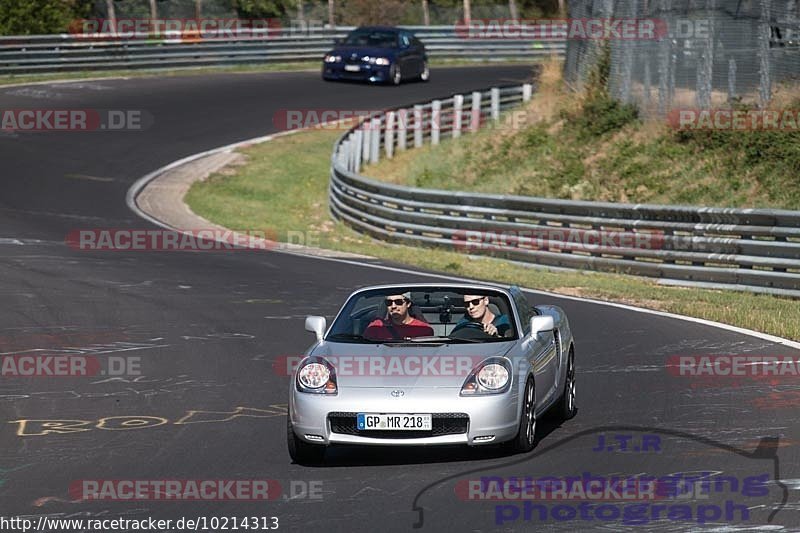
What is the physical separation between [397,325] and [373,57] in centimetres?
3399

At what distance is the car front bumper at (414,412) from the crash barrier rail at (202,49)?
3518 cm

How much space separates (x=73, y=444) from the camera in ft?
32.2

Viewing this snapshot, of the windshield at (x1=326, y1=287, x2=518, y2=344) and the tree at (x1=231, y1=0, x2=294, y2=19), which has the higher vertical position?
the windshield at (x1=326, y1=287, x2=518, y2=344)

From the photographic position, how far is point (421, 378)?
9258 mm

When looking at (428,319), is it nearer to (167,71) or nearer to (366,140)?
(366,140)

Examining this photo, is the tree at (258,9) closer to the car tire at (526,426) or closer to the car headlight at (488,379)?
the car tire at (526,426)

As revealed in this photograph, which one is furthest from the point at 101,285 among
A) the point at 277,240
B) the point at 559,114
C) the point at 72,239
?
the point at 559,114

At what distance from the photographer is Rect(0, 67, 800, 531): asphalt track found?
7922 millimetres

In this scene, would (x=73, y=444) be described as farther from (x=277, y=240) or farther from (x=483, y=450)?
(x=277, y=240)

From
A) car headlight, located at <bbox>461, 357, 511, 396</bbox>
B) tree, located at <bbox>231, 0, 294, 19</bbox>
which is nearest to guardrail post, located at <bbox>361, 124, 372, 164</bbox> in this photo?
car headlight, located at <bbox>461, 357, 511, 396</bbox>

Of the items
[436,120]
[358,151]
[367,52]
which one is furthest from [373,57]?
[358,151]

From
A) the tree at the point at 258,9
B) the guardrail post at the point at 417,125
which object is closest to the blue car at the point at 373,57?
the guardrail post at the point at 417,125

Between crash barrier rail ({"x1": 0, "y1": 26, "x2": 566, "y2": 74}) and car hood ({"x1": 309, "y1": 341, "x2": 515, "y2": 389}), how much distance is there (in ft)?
113

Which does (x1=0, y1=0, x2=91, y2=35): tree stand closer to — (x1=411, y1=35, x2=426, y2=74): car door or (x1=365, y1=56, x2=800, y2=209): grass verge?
(x1=411, y1=35, x2=426, y2=74): car door
